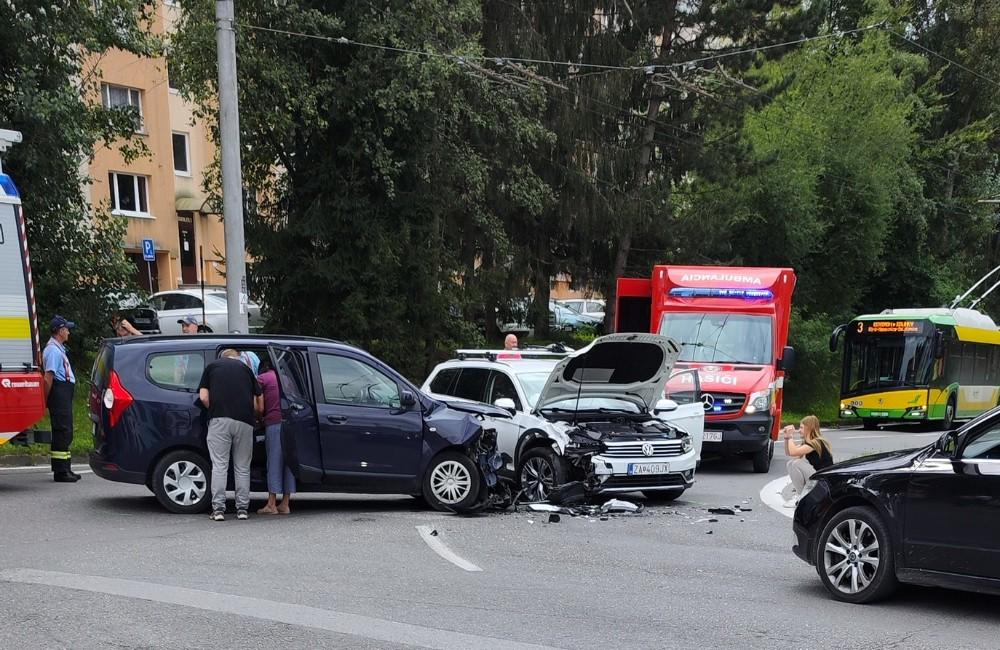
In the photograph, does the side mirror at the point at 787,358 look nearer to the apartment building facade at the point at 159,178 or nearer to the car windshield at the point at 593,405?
the car windshield at the point at 593,405

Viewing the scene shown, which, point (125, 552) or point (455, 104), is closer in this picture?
point (125, 552)

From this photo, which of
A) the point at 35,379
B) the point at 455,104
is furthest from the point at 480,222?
the point at 35,379

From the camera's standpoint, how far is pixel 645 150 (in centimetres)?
3173

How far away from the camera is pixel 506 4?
28.9m

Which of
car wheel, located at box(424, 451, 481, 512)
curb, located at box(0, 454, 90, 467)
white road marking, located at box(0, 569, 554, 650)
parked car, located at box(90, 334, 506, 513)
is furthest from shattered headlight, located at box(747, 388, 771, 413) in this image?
white road marking, located at box(0, 569, 554, 650)

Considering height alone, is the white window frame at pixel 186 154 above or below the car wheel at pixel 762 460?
above

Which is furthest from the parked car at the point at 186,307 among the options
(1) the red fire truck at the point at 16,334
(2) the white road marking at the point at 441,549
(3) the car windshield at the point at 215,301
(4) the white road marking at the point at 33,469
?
(2) the white road marking at the point at 441,549

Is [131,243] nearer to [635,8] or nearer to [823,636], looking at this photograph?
[635,8]

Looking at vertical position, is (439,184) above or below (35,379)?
above

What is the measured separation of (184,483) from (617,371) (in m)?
5.30

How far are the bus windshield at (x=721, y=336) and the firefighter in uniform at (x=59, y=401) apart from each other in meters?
9.28

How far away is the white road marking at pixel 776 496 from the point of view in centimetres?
1266

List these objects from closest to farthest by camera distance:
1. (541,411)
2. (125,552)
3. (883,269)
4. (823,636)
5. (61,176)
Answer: (823,636), (125,552), (541,411), (61,176), (883,269)

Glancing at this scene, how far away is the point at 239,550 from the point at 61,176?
12674mm
